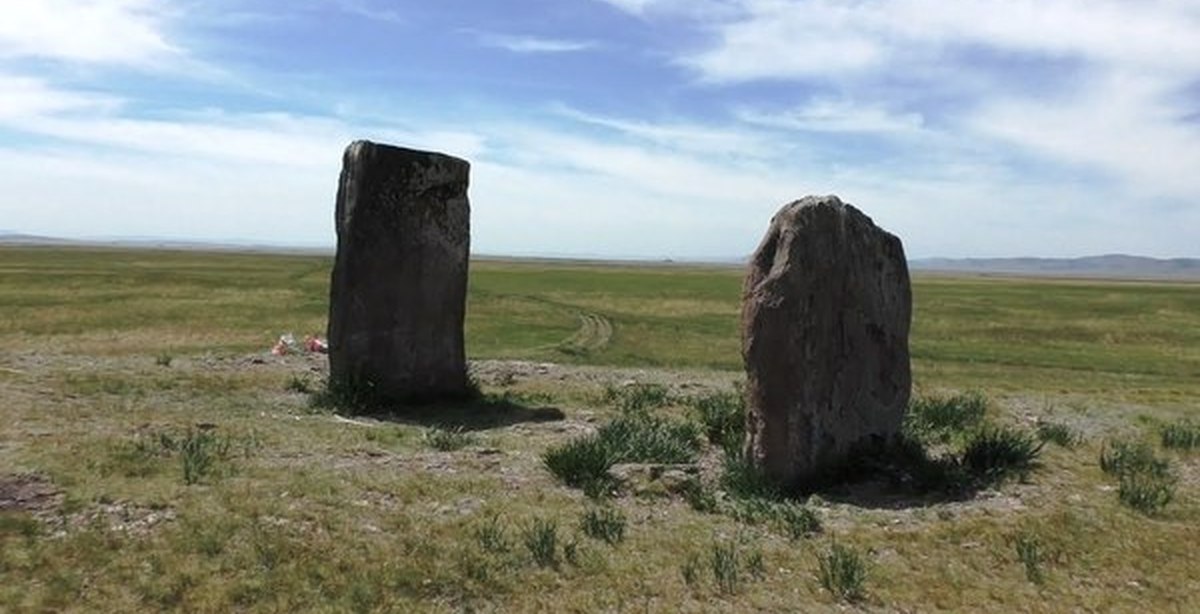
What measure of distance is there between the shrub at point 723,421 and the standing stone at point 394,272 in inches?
198

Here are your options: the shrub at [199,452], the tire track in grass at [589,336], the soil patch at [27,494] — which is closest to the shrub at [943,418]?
the shrub at [199,452]

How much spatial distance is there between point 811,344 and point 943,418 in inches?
212

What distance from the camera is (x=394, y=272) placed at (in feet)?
58.3

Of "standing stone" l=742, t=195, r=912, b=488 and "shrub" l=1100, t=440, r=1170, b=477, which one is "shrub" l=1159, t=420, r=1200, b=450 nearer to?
"shrub" l=1100, t=440, r=1170, b=477

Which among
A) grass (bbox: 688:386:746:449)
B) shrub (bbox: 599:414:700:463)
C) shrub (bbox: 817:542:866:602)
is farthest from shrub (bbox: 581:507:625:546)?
grass (bbox: 688:386:746:449)

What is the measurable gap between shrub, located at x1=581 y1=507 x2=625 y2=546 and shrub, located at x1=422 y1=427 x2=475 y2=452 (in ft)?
12.9

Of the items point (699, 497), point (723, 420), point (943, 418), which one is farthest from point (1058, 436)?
point (699, 497)

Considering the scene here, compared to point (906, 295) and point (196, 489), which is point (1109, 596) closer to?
point (906, 295)

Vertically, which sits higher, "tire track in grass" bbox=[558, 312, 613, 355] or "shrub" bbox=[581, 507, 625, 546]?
"shrub" bbox=[581, 507, 625, 546]

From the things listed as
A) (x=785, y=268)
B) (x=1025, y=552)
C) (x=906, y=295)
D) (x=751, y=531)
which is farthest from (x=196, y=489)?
(x=906, y=295)

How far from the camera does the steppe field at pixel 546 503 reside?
8.89 meters

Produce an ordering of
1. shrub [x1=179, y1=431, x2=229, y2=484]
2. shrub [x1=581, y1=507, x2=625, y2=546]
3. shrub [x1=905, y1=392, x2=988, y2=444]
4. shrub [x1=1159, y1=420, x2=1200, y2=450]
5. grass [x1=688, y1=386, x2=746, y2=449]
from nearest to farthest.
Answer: shrub [x1=581, y1=507, x2=625, y2=546] → shrub [x1=179, y1=431, x2=229, y2=484] → grass [x1=688, y1=386, x2=746, y2=449] → shrub [x1=1159, y1=420, x2=1200, y2=450] → shrub [x1=905, y1=392, x2=988, y2=444]

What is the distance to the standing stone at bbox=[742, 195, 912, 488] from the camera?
1259 cm

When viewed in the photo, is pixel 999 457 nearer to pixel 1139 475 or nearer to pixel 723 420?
pixel 1139 475
